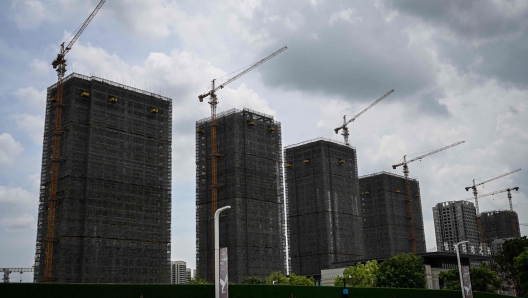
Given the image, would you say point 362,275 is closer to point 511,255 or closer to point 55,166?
point 511,255

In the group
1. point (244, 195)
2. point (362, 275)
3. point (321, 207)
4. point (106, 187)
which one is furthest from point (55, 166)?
point (321, 207)

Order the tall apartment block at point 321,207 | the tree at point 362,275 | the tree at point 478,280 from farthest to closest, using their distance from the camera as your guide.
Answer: the tall apartment block at point 321,207 → the tree at point 362,275 → the tree at point 478,280

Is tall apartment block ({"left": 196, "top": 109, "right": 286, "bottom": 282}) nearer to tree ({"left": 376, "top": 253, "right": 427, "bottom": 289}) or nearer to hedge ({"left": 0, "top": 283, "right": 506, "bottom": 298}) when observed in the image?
tree ({"left": 376, "top": 253, "right": 427, "bottom": 289})

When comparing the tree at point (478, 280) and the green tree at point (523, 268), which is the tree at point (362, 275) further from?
the green tree at point (523, 268)

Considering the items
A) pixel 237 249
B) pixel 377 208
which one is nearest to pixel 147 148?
pixel 237 249

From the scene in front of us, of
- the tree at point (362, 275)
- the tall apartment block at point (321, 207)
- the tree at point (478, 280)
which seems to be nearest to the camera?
the tree at point (478, 280)

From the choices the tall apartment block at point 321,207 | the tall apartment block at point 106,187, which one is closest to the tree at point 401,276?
the tall apartment block at point 106,187

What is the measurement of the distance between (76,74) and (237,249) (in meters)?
53.9

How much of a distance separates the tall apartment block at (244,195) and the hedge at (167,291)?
250 feet

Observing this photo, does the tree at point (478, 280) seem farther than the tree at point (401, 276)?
Yes

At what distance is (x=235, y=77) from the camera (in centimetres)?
16412

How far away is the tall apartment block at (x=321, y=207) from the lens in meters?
162

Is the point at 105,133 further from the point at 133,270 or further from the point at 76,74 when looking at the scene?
the point at 133,270

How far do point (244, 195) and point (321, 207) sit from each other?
33619 millimetres
